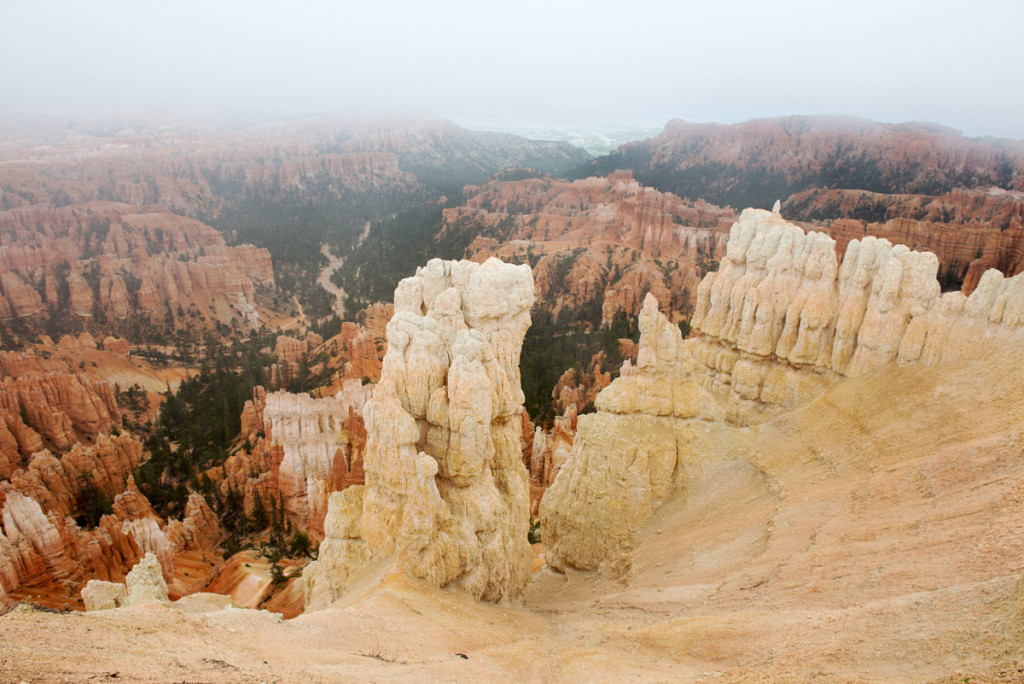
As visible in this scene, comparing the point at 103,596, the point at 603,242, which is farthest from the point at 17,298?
the point at 603,242

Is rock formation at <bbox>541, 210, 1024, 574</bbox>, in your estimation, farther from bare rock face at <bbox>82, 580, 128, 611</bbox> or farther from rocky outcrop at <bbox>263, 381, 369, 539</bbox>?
bare rock face at <bbox>82, 580, 128, 611</bbox>

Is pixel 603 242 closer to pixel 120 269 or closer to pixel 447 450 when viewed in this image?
pixel 120 269

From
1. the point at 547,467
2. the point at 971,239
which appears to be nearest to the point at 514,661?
the point at 547,467

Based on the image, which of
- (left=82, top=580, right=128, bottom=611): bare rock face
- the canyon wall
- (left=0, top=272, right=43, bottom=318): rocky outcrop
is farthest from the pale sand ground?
(left=0, top=272, right=43, bottom=318): rocky outcrop

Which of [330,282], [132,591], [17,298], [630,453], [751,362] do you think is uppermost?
[751,362]

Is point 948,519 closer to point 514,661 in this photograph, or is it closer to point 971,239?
point 514,661

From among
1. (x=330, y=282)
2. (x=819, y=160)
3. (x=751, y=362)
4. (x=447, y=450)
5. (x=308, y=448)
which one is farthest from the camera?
(x=819, y=160)
